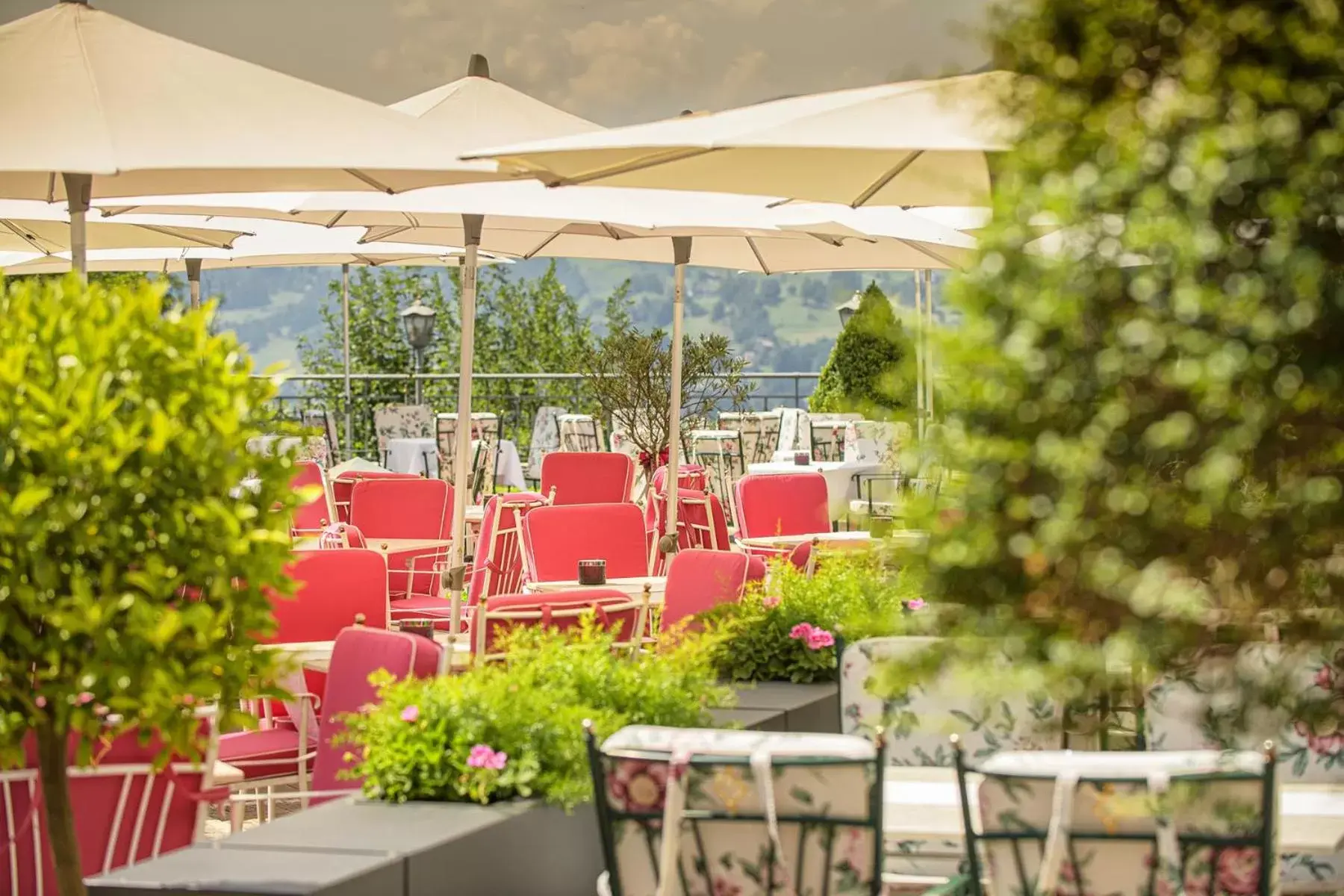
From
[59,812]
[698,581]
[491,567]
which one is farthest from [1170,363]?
[491,567]

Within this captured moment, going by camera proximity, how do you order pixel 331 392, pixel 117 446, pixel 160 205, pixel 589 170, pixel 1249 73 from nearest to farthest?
pixel 1249 73
pixel 117 446
pixel 589 170
pixel 160 205
pixel 331 392

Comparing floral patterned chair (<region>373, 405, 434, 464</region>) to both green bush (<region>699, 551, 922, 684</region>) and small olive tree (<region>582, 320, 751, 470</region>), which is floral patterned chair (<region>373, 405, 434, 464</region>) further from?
green bush (<region>699, 551, 922, 684</region>)

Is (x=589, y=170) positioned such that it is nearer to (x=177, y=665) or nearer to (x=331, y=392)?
(x=177, y=665)

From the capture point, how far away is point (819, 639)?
4.66m

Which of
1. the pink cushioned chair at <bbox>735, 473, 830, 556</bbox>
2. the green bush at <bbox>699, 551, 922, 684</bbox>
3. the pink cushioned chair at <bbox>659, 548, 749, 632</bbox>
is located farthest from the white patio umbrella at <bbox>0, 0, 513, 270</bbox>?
the pink cushioned chair at <bbox>735, 473, 830, 556</bbox>

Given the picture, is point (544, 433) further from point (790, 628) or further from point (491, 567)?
point (790, 628)

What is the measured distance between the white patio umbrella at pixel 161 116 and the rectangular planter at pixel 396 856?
159cm

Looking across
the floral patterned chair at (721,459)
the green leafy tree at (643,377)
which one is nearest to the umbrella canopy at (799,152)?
the green leafy tree at (643,377)

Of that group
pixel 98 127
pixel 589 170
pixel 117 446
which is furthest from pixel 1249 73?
→ pixel 98 127

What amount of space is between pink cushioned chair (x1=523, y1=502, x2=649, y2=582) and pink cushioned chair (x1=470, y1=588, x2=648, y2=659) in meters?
Answer: 1.75

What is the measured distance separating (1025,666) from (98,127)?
311 centimetres

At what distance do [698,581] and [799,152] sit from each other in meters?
1.73

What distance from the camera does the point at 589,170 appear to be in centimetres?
420

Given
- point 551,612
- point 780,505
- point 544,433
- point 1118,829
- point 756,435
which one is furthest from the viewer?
point 544,433
